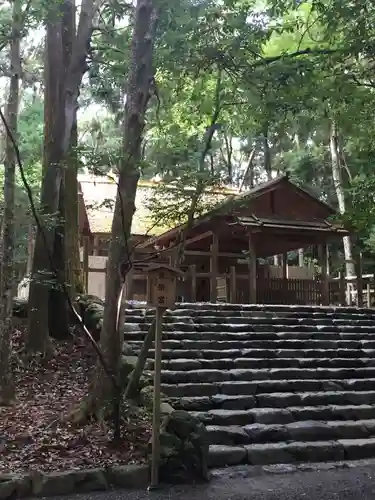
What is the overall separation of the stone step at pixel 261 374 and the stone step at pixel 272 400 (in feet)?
1.60

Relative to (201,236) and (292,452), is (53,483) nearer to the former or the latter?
(292,452)

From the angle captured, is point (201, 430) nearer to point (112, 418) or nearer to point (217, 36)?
point (112, 418)

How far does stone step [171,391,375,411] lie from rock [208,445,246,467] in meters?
0.93

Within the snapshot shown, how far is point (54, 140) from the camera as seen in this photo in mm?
9086

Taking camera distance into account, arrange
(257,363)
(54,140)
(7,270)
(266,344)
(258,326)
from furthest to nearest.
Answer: (258,326) → (266,344) → (54,140) → (257,363) → (7,270)

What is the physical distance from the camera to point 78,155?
5.48 meters

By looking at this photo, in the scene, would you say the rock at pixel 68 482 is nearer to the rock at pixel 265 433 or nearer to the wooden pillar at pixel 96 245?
the rock at pixel 265 433

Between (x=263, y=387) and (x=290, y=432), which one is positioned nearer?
(x=290, y=432)

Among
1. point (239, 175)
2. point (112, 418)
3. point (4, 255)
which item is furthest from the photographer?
point (239, 175)

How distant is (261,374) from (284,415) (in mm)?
1159

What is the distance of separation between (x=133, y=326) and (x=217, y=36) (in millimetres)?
5269

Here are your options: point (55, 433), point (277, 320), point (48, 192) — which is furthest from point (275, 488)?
point (48, 192)

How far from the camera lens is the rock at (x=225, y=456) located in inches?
231

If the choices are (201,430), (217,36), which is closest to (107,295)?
(201,430)
